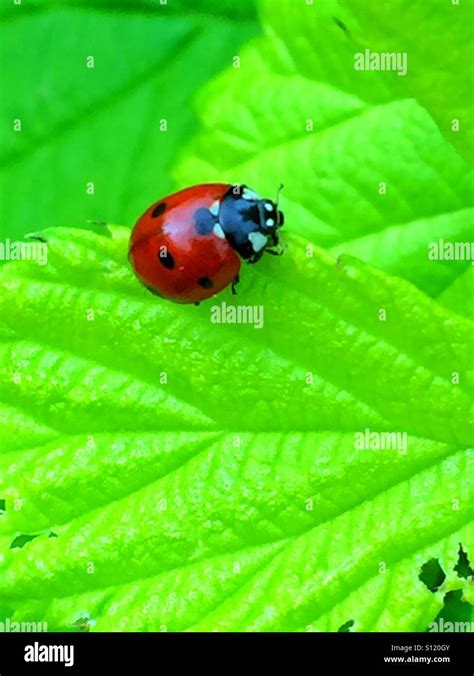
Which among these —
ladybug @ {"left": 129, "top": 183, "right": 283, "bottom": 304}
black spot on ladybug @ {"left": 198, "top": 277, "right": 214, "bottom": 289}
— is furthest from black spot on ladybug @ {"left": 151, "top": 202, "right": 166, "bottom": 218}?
black spot on ladybug @ {"left": 198, "top": 277, "right": 214, "bottom": 289}

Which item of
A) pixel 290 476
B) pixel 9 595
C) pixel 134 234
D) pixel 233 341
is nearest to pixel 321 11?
pixel 134 234

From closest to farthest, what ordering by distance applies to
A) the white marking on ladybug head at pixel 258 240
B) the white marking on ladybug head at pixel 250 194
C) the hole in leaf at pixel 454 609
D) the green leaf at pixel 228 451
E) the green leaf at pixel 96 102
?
the green leaf at pixel 228 451, the hole in leaf at pixel 454 609, the white marking on ladybug head at pixel 258 240, the white marking on ladybug head at pixel 250 194, the green leaf at pixel 96 102

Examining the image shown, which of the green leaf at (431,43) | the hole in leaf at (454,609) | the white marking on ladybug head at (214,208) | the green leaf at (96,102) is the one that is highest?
the green leaf at (96,102)

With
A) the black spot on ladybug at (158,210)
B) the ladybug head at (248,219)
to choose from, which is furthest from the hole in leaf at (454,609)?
the black spot on ladybug at (158,210)

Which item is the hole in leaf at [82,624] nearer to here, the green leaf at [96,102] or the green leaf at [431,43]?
the green leaf at [431,43]

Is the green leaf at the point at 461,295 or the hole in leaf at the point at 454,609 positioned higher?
the green leaf at the point at 461,295

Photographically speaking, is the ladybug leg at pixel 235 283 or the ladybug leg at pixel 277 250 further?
the ladybug leg at pixel 235 283

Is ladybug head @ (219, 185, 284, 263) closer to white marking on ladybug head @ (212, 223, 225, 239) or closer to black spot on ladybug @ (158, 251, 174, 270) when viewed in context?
white marking on ladybug head @ (212, 223, 225, 239)

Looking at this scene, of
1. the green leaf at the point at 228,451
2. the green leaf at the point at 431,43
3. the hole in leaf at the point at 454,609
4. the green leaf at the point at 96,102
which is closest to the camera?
the green leaf at the point at 431,43
